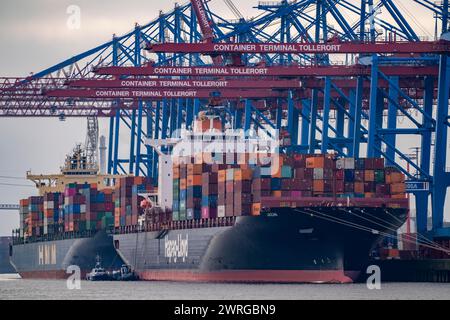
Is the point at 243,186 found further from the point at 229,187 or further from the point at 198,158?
the point at 198,158

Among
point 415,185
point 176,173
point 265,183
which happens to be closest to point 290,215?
point 265,183

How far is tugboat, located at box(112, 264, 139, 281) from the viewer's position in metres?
89.9

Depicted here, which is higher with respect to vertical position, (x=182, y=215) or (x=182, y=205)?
(x=182, y=205)

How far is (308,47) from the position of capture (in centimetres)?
7994

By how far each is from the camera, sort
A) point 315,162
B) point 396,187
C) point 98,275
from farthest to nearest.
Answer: point 98,275, point 396,187, point 315,162

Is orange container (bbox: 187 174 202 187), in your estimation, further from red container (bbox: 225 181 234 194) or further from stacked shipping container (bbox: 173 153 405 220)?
red container (bbox: 225 181 234 194)

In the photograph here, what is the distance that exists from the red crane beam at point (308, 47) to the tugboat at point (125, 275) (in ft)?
50.7

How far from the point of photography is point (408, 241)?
84312mm

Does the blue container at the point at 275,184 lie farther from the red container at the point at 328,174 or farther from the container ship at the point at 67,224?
the container ship at the point at 67,224

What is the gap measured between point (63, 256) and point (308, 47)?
2843 cm

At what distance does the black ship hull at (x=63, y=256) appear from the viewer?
9619 centimetres

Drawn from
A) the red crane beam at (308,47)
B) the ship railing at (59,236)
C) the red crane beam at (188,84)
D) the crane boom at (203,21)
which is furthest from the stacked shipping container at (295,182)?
the ship railing at (59,236)
